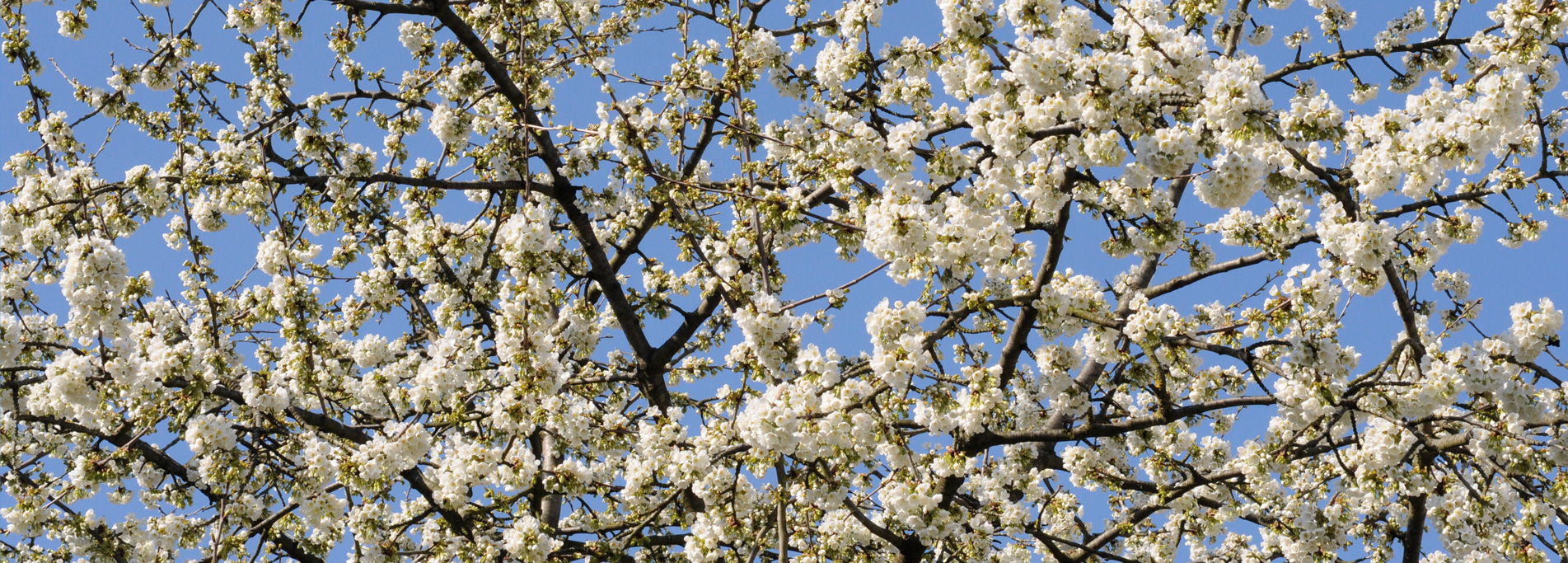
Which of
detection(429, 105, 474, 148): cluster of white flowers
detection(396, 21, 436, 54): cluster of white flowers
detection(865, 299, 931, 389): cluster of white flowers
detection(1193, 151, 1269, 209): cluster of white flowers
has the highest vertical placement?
detection(396, 21, 436, 54): cluster of white flowers

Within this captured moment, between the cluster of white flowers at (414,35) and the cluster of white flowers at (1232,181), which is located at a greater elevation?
the cluster of white flowers at (414,35)

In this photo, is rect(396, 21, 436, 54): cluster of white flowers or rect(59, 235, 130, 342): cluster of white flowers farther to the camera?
rect(396, 21, 436, 54): cluster of white flowers

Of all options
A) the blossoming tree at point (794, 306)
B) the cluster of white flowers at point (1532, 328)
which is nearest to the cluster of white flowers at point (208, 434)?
the blossoming tree at point (794, 306)

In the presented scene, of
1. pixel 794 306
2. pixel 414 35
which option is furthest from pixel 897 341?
pixel 414 35

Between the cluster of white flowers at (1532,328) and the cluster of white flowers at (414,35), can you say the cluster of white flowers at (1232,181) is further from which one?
the cluster of white flowers at (414,35)

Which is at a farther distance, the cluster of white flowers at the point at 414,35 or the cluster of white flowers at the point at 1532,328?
the cluster of white flowers at the point at 414,35

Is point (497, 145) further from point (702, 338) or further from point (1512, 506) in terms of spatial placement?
point (1512, 506)

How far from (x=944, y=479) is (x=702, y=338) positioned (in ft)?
11.7

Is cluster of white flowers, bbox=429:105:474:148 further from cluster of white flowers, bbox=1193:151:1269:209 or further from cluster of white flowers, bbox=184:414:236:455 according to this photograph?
cluster of white flowers, bbox=1193:151:1269:209

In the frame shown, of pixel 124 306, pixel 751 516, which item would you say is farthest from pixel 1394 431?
pixel 124 306

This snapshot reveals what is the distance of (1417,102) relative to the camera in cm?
580

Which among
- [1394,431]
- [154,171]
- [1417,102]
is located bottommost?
[1394,431]

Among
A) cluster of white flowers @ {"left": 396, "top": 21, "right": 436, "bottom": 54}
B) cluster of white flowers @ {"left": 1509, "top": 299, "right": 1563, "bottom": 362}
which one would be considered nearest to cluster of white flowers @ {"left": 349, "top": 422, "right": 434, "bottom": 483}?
cluster of white flowers @ {"left": 396, "top": 21, "right": 436, "bottom": 54}

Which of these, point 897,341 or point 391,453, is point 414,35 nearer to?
point 391,453
